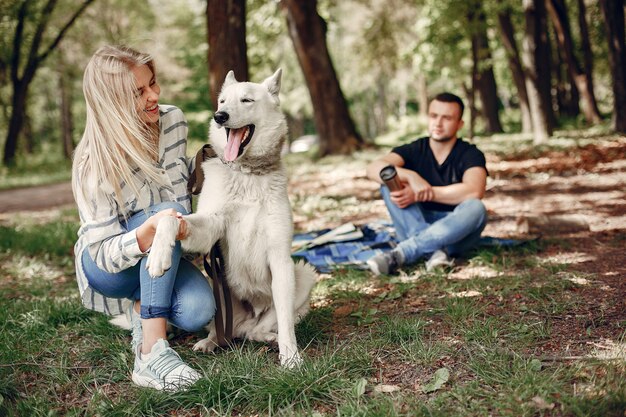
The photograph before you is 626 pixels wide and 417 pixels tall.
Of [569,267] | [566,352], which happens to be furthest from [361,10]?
[566,352]

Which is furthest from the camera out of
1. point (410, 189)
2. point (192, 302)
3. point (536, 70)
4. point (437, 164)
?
point (536, 70)

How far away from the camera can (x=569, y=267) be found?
13.1 feet

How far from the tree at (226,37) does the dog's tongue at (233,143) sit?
11.1 feet

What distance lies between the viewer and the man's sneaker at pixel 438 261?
13.8 ft

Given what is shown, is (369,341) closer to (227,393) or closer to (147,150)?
(227,393)

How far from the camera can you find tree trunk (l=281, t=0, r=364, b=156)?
39.1 ft

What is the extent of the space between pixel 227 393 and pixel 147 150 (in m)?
1.35

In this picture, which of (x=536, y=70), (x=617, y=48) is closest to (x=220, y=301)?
(x=536, y=70)

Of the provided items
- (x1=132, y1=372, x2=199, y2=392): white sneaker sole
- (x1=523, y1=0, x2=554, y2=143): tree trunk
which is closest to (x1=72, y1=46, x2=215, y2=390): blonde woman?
(x1=132, y1=372, x2=199, y2=392): white sneaker sole

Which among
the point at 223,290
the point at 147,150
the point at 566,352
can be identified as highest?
the point at 147,150

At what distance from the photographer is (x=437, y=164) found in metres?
4.64

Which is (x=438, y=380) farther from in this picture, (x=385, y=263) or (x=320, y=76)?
(x=320, y=76)

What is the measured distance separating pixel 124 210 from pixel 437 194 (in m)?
2.56

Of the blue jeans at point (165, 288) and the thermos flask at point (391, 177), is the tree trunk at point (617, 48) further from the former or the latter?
the blue jeans at point (165, 288)
